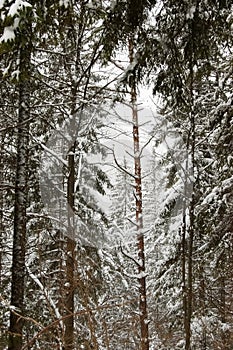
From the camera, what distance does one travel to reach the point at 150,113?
8.88 meters

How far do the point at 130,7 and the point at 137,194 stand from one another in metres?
5.16

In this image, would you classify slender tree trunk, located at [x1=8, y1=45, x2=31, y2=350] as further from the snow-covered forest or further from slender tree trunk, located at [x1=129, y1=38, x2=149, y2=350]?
slender tree trunk, located at [x1=129, y1=38, x2=149, y2=350]

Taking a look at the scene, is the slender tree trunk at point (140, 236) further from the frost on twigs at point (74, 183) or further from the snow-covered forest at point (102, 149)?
the frost on twigs at point (74, 183)

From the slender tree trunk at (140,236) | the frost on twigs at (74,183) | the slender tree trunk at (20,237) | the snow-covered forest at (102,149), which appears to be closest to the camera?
the snow-covered forest at (102,149)

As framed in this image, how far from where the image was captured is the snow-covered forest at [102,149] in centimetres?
368

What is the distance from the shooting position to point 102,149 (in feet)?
34.4

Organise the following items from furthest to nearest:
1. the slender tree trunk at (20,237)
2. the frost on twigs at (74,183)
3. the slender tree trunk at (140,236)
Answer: the frost on twigs at (74,183), the slender tree trunk at (140,236), the slender tree trunk at (20,237)

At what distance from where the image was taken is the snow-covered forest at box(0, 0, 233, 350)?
368 cm

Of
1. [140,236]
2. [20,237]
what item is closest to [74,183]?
[140,236]

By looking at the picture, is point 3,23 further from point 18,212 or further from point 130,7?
point 18,212

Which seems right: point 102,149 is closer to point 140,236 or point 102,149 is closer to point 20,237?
point 140,236

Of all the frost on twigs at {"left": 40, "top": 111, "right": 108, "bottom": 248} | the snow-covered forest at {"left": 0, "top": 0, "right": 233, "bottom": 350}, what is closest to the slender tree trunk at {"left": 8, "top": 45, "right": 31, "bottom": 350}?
the snow-covered forest at {"left": 0, "top": 0, "right": 233, "bottom": 350}

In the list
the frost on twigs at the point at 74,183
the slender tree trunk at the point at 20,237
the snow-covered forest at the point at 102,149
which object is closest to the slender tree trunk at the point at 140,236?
the snow-covered forest at the point at 102,149

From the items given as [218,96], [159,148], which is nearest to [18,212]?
[218,96]
